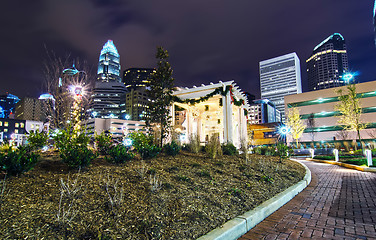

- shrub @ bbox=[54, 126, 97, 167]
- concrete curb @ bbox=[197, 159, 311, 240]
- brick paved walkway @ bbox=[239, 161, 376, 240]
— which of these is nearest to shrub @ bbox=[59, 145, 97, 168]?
shrub @ bbox=[54, 126, 97, 167]

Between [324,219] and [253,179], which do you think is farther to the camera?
[253,179]

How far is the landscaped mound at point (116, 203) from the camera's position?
2342mm

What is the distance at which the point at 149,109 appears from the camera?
10.4m

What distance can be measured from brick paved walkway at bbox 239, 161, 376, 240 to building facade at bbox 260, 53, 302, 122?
172 metres

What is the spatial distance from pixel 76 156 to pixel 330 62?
7504 inches

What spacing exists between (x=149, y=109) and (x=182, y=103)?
679 cm

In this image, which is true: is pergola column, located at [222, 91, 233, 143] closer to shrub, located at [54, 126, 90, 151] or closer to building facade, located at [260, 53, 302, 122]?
shrub, located at [54, 126, 90, 151]

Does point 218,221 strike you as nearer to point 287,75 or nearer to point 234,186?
point 234,186

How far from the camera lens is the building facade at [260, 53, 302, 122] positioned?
162250 mm

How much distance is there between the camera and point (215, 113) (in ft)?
72.0

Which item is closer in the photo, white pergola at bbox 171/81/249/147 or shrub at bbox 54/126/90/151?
shrub at bbox 54/126/90/151

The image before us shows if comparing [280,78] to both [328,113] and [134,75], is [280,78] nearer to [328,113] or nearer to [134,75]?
[134,75]

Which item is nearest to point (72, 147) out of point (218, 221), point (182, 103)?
point (218, 221)

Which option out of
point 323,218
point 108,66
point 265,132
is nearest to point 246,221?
point 323,218
